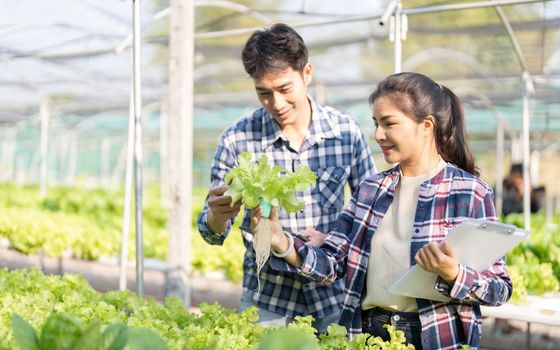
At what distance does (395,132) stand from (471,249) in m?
0.40

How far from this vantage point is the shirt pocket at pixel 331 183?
2.73 m

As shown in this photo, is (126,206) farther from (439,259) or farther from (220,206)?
(439,259)

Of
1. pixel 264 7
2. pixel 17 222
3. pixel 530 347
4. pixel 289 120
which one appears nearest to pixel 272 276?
pixel 289 120

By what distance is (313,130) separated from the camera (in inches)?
109

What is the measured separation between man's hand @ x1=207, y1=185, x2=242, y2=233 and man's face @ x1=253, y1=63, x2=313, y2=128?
0.38 m

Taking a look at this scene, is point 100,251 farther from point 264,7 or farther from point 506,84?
point 506,84

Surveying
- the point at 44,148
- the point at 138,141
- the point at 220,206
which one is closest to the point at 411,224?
the point at 220,206

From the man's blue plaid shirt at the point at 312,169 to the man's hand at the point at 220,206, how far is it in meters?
0.25

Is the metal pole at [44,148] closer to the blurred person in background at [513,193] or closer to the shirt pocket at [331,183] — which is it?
the blurred person in background at [513,193]

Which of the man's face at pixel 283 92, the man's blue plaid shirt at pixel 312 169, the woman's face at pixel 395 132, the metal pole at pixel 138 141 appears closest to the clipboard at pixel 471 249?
the woman's face at pixel 395 132

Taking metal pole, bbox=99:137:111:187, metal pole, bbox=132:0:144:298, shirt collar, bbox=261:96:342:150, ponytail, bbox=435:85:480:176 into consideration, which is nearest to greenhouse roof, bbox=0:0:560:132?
metal pole, bbox=132:0:144:298

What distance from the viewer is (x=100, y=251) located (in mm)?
7125

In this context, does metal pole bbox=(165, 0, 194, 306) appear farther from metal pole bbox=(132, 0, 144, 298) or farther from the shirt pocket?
the shirt pocket

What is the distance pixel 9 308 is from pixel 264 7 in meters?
4.85
